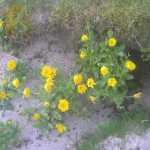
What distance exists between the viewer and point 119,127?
313 cm

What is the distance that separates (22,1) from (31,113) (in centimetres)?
85

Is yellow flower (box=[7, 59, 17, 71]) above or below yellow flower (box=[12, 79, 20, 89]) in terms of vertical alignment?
above

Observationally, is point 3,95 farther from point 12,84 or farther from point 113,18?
point 113,18

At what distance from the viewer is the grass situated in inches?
121

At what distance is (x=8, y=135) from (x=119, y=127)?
77 centimetres

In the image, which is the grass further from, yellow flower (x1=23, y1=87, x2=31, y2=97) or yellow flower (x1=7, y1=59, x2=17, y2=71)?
yellow flower (x1=7, y1=59, x2=17, y2=71)

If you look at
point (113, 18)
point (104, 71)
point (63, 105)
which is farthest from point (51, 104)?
point (113, 18)

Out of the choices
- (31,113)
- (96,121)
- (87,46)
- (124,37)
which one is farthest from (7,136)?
(124,37)

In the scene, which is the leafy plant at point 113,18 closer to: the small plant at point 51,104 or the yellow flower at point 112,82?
the yellow flower at point 112,82

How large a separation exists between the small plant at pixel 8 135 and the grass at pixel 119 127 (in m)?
0.45

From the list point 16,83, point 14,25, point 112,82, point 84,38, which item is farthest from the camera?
point 14,25

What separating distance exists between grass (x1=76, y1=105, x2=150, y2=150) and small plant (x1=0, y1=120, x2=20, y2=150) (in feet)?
1.47

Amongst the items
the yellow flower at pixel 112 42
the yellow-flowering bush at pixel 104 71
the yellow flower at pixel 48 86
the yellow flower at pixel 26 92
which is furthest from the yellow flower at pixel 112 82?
the yellow flower at pixel 26 92

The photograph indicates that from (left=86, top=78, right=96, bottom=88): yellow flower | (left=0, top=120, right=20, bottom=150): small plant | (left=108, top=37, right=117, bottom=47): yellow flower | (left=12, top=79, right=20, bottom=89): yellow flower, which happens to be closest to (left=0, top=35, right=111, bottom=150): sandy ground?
(left=0, top=120, right=20, bottom=150): small plant
